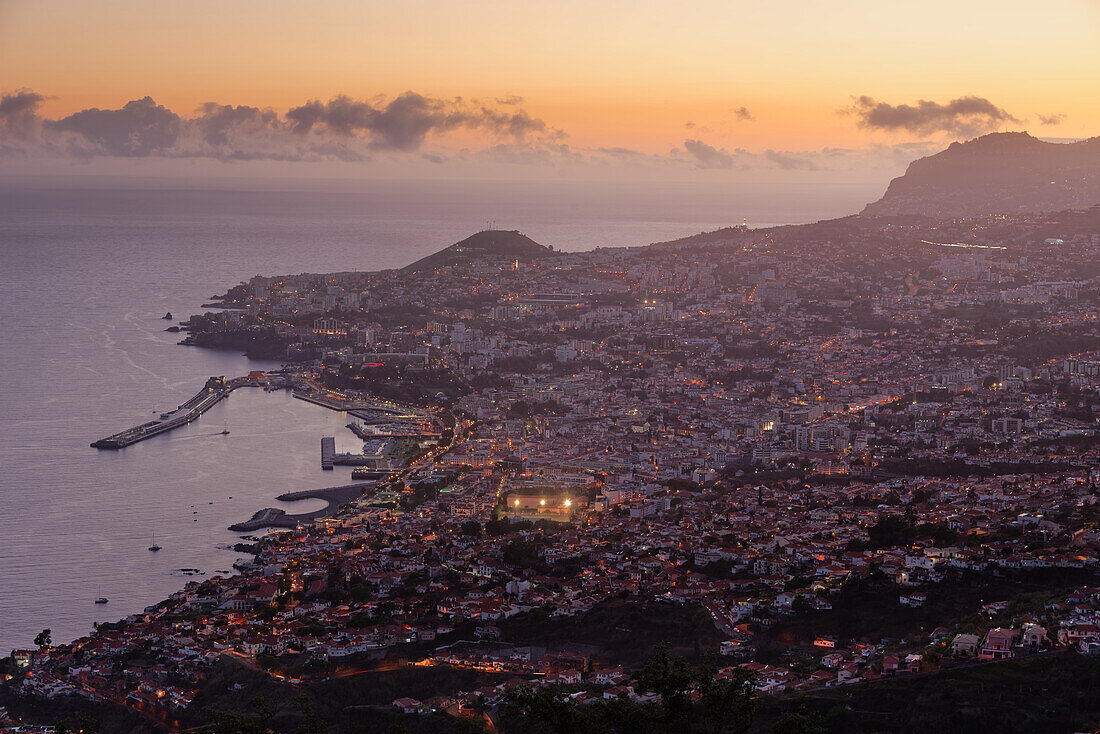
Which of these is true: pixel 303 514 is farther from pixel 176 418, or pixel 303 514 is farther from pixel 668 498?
pixel 176 418

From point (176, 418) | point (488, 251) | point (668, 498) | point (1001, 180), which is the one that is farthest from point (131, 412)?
point (1001, 180)

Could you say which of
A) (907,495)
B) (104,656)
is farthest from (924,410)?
(104,656)

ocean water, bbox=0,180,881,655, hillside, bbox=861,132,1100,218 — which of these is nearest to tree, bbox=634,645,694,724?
ocean water, bbox=0,180,881,655

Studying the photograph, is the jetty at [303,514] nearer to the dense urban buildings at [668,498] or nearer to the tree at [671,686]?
the dense urban buildings at [668,498]

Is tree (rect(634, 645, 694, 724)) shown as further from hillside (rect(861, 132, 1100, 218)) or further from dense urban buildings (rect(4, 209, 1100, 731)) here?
hillside (rect(861, 132, 1100, 218))

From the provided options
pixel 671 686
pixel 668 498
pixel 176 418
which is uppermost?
pixel 671 686

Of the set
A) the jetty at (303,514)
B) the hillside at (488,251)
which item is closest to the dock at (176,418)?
the jetty at (303,514)
